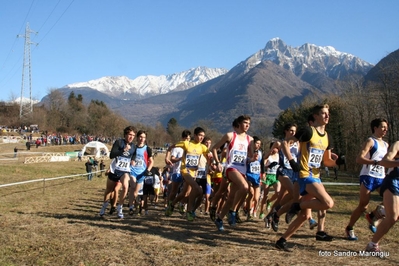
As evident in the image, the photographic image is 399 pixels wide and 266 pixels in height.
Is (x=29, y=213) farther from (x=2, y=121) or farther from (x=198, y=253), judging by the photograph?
(x=2, y=121)

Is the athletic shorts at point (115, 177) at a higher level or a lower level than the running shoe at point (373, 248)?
higher

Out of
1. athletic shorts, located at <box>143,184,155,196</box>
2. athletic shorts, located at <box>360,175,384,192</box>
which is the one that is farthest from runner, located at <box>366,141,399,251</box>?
athletic shorts, located at <box>143,184,155,196</box>

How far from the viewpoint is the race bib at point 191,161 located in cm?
947

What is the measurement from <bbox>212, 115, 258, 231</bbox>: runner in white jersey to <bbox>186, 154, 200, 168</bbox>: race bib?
4.59ft

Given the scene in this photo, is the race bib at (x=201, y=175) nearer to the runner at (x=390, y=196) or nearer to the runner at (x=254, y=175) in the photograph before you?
the runner at (x=254, y=175)

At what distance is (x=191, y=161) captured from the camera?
948 centimetres

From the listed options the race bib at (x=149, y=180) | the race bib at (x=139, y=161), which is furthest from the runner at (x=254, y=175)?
the race bib at (x=149, y=180)

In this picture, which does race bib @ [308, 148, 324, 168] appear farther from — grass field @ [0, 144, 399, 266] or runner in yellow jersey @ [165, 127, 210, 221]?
runner in yellow jersey @ [165, 127, 210, 221]

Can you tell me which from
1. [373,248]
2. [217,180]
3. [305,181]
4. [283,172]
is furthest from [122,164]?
[373,248]

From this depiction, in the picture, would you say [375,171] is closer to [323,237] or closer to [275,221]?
[323,237]

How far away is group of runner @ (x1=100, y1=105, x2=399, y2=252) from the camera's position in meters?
6.22

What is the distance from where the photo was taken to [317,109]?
22.2ft

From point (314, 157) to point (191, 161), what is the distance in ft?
11.8

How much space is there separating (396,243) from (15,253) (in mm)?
6802
